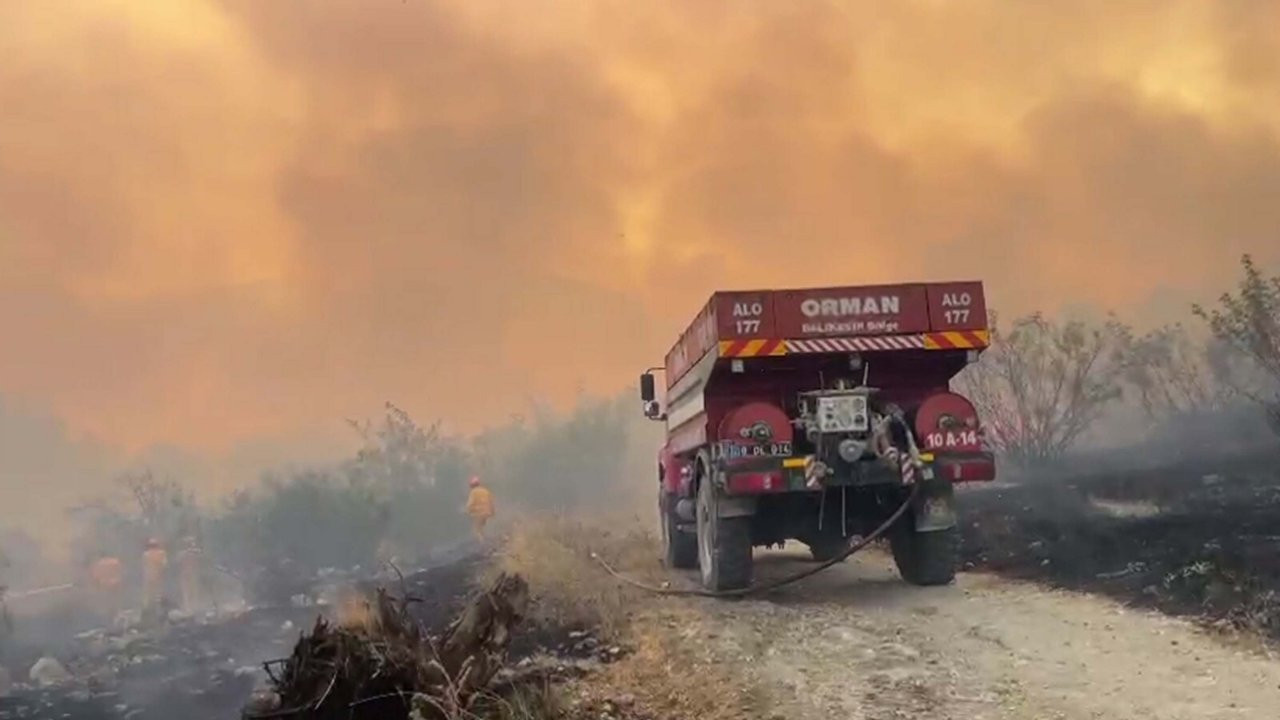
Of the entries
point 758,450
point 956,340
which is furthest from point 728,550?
point 956,340

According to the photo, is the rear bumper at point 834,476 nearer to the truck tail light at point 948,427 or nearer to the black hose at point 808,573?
the truck tail light at point 948,427

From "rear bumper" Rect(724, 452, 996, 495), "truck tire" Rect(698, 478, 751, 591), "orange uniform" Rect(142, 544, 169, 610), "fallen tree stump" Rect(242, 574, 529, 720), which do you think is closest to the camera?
"fallen tree stump" Rect(242, 574, 529, 720)

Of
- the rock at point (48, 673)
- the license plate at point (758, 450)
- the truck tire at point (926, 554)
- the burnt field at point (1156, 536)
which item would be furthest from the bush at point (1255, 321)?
the rock at point (48, 673)

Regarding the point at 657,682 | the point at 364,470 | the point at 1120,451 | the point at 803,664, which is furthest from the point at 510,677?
the point at 364,470

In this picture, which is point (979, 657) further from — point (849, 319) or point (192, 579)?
point (192, 579)

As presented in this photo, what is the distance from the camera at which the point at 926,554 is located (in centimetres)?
897

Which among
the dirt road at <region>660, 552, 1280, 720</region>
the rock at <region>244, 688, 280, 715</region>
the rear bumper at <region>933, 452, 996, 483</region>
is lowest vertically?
the dirt road at <region>660, 552, 1280, 720</region>

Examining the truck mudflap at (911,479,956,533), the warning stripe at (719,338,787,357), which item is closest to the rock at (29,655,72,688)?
the warning stripe at (719,338,787,357)

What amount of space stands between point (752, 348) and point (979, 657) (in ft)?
9.56

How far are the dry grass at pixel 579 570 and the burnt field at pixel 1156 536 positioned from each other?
3.54 m

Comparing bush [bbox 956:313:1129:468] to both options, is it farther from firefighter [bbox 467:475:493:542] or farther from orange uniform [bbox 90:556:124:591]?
orange uniform [bbox 90:556:124:591]

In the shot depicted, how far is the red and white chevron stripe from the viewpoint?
847cm

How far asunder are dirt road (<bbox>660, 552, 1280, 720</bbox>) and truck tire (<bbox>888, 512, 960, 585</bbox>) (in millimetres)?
155

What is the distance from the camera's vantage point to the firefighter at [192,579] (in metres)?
17.3
